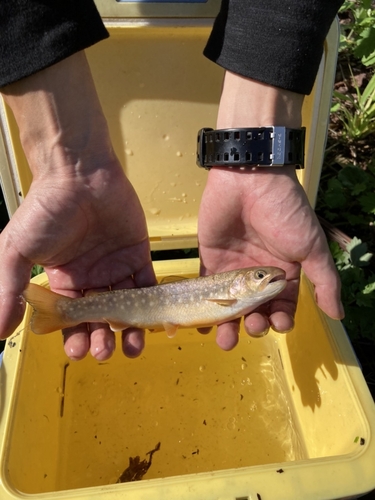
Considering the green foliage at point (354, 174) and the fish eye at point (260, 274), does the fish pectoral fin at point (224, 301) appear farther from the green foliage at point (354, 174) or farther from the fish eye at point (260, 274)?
the green foliage at point (354, 174)

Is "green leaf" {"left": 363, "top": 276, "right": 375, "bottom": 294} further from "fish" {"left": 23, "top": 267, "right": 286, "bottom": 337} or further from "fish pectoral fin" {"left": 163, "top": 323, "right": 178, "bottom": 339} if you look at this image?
"fish pectoral fin" {"left": 163, "top": 323, "right": 178, "bottom": 339}

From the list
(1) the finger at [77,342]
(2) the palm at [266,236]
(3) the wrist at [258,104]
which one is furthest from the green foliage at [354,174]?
(1) the finger at [77,342]

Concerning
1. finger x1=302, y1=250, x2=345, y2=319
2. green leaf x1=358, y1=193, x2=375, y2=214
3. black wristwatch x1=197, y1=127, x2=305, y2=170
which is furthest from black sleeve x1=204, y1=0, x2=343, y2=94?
green leaf x1=358, y1=193, x2=375, y2=214

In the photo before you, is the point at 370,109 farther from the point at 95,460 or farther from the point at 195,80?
the point at 95,460

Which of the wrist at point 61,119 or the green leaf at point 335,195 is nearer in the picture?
the wrist at point 61,119

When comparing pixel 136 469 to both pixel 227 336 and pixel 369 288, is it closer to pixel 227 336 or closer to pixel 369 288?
pixel 227 336

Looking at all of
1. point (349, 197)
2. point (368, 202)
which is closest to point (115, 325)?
point (368, 202)
